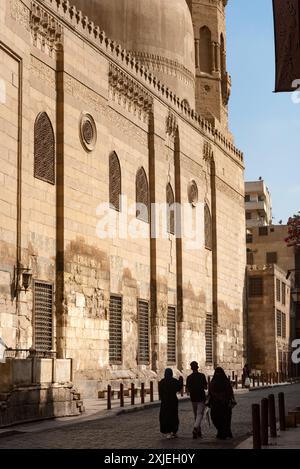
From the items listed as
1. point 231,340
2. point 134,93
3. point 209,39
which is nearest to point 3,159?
point 134,93

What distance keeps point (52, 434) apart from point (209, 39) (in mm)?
34094

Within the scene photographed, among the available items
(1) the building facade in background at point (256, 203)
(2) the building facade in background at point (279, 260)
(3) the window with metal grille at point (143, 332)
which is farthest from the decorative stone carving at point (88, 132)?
(1) the building facade in background at point (256, 203)

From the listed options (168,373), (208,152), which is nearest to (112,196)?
(208,152)

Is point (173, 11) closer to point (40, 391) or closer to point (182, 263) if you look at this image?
point (182, 263)

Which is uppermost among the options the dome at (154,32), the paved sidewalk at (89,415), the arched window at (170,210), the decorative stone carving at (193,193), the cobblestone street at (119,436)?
the dome at (154,32)

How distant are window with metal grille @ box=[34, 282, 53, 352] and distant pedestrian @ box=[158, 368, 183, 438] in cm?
847

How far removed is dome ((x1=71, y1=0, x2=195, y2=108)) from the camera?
3716cm

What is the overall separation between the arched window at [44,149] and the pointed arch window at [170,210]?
31.6ft

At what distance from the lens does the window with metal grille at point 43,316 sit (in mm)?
24000

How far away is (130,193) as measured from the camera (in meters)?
31.0

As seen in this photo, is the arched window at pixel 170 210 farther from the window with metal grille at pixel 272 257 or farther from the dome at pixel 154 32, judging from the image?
the window with metal grille at pixel 272 257

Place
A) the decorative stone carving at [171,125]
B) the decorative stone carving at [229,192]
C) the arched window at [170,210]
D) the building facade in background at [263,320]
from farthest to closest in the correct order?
the building facade in background at [263,320], the decorative stone carving at [229,192], the decorative stone carving at [171,125], the arched window at [170,210]

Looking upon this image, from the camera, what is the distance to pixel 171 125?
117ft

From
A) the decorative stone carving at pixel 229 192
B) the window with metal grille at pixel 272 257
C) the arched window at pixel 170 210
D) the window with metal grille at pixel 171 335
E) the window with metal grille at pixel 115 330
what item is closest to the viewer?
the window with metal grille at pixel 115 330
